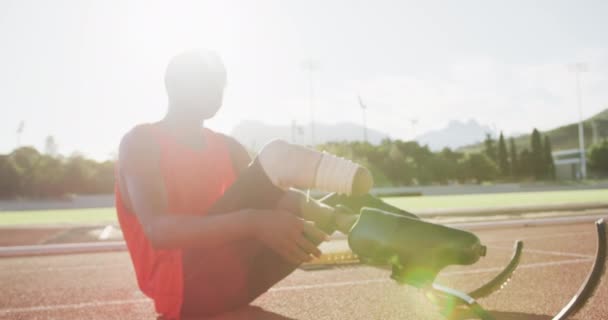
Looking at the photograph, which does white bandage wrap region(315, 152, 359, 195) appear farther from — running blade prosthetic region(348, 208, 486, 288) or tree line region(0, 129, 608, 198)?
tree line region(0, 129, 608, 198)

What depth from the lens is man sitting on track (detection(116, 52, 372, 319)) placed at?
6.55 feet

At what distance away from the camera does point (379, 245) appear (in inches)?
69.1

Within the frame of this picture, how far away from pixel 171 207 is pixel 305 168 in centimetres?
76

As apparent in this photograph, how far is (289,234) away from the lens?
197cm

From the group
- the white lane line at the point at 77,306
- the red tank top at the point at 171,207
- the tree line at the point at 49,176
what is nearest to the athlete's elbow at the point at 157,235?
the red tank top at the point at 171,207

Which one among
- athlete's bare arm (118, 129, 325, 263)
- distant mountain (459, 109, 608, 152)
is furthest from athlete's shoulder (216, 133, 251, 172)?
distant mountain (459, 109, 608, 152)

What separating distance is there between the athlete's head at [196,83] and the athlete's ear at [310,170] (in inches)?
18.8

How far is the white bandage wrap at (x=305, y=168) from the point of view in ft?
6.10

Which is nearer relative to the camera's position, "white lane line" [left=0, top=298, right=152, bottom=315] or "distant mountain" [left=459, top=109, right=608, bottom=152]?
"white lane line" [left=0, top=298, right=152, bottom=315]

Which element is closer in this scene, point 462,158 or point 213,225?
point 213,225

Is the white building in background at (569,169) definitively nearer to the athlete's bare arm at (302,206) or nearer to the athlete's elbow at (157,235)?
the athlete's bare arm at (302,206)

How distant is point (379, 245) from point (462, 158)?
85211 millimetres

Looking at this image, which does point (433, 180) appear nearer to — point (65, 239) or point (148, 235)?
point (65, 239)

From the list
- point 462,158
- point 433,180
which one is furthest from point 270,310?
point 462,158
